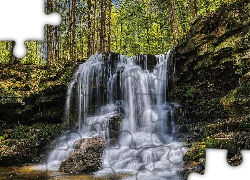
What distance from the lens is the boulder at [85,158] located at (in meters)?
6.69

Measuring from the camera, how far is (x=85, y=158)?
7000 mm

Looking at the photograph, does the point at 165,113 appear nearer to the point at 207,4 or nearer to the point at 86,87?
the point at 86,87

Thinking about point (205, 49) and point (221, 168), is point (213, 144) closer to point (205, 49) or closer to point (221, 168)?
point (221, 168)

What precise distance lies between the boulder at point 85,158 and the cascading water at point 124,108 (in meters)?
0.30

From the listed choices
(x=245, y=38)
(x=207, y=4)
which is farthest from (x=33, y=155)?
(x=207, y=4)

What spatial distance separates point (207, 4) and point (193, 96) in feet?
36.1

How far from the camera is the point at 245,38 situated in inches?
328

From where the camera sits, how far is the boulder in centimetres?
669

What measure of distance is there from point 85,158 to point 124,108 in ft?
13.2

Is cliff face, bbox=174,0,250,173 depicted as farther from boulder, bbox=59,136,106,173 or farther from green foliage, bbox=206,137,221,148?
green foliage, bbox=206,137,221,148

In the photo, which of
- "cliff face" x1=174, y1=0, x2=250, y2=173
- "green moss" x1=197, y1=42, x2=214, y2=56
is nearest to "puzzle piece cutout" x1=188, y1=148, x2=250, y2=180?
"cliff face" x1=174, y1=0, x2=250, y2=173

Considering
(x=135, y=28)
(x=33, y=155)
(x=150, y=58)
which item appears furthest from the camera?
(x=135, y=28)

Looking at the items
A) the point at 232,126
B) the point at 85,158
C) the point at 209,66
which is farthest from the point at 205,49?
the point at 85,158

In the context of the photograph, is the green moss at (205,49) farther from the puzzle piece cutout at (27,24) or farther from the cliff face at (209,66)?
the puzzle piece cutout at (27,24)
